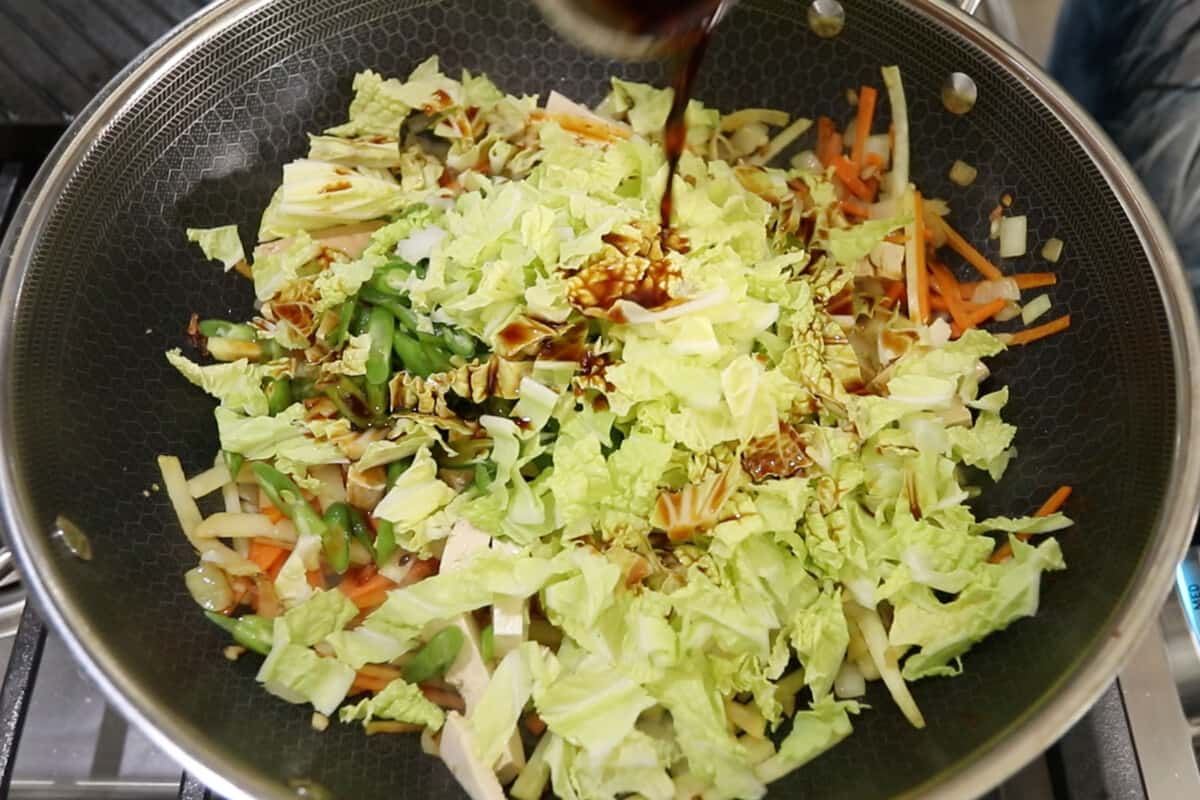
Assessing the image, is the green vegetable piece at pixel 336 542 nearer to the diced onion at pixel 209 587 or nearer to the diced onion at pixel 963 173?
the diced onion at pixel 209 587

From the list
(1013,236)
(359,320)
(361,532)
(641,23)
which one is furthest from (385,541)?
(1013,236)

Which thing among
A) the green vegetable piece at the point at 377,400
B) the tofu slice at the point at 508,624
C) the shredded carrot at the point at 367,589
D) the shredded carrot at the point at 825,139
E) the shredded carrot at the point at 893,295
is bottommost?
the shredded carrot at the point at 367,589

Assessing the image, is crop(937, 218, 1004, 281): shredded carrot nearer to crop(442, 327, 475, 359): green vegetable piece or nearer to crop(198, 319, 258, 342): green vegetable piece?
crop(442, 327, 475, 359): green vegetable piece

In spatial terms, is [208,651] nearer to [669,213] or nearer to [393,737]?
[393,737]

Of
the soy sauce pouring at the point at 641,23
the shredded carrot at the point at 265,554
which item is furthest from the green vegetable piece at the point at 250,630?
the soy sauce pouring at the point at 641,23

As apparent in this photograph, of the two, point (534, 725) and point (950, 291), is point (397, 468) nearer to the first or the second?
point (534, 725)

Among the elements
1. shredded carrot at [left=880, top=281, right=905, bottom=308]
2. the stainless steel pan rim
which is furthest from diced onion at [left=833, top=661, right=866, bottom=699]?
shredded carrot at [left=880, top=281, right=905, bottom=308]

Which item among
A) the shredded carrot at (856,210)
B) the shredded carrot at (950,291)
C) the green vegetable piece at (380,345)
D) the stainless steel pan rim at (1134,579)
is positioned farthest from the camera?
the shredded carrot at (856,210)
